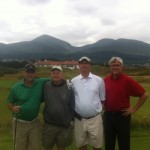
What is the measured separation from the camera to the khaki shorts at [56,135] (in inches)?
264

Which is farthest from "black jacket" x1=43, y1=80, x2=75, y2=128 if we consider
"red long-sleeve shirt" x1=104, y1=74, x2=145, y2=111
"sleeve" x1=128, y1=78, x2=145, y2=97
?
"sleeve" x1=128, y1=78, x2=145, y2=97

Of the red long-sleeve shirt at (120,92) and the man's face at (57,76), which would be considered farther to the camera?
the red long-sleeve shirt at (120,92)

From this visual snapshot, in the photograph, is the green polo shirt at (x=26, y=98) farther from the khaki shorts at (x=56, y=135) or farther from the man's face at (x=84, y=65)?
the man's face at (x=84, y=65)

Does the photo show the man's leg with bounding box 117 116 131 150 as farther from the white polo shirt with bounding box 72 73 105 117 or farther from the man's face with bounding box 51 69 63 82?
the man's face with bounding box 51 69 63 82

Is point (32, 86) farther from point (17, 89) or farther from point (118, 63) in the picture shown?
point (118, 63)

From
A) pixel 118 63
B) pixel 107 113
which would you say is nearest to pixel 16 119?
pixel 107 113

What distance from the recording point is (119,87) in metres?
6.74

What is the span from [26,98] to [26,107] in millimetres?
167

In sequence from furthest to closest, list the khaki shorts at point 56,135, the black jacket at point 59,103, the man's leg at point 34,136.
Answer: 1. the man's leg at point 34,136
2. the khaki shorts at point 56,135
3. the black jacket at point 59,103

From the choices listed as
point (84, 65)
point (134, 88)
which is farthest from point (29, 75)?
point (134, 88)

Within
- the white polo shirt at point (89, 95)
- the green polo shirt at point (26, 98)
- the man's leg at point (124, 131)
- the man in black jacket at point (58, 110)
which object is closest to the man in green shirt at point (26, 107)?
the green polo shirt at point (26, 98)

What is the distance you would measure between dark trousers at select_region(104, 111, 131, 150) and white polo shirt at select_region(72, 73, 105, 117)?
294 millimetres

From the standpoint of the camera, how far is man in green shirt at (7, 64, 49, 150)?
6.59m

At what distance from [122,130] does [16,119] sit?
205 cm
